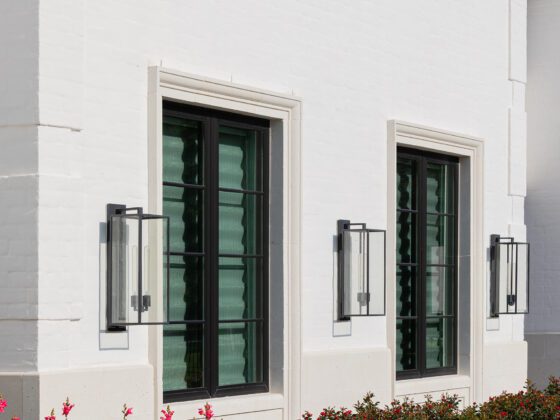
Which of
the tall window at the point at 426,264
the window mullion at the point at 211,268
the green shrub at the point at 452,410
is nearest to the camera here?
the window mullion at the point at 211,268

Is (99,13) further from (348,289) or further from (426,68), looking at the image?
(426,68)

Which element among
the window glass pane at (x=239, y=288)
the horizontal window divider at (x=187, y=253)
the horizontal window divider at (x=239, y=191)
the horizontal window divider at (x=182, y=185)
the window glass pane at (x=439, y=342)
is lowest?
the window glass pane at (x=439, y=342)

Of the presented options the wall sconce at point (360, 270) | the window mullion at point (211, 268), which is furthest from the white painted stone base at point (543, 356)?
the window mullion at point (211, 268)

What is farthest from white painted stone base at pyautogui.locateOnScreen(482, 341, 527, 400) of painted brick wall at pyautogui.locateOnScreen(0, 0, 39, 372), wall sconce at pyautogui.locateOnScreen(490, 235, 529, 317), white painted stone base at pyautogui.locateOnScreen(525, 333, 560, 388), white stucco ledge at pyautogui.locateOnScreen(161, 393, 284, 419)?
painted brick wall at pyautogui.locateOnScreen(0, 0, 39, 372)

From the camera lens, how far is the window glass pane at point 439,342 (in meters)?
12.2

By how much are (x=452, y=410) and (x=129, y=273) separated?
3429 mm

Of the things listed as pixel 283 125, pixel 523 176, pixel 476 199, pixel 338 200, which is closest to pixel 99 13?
pixel 283 125

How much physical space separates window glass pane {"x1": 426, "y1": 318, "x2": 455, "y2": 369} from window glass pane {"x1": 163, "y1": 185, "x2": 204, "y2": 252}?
12.7 ft

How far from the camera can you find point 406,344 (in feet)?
38.7

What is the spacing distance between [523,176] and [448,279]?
1.82 m

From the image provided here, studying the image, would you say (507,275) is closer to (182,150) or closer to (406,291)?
(406,291)

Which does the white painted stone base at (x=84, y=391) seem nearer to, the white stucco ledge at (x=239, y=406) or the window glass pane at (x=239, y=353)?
the white stucco ledge at (x=239, y=406)

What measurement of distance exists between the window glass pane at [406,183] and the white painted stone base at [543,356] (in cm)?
415

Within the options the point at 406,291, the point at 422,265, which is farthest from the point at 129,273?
the point at 422,265
